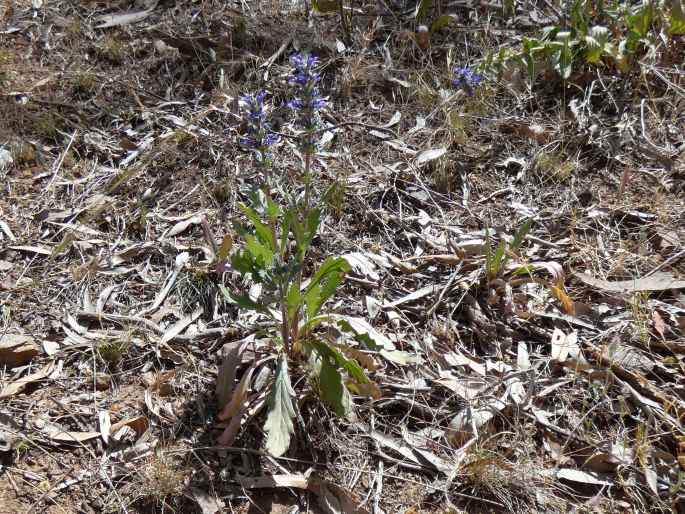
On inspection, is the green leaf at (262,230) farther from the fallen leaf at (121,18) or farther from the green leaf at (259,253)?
the fallen leaf at (121,18)

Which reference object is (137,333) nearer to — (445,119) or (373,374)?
(373,374)

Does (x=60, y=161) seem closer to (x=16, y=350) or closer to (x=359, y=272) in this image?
(x=16, y=350)

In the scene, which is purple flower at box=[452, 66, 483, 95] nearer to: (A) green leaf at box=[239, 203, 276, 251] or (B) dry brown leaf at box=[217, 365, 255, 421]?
(A) green leaf at box=[239, 203, 276, 251]

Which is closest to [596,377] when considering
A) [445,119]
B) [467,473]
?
[467,473]

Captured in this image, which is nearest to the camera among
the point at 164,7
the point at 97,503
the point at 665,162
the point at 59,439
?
the point at 97,503

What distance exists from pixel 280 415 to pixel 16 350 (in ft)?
4.04

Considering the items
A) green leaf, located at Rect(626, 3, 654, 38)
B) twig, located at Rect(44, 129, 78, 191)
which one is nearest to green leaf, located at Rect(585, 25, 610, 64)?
green leaf, located at Rect(626, 3, 654, 38)

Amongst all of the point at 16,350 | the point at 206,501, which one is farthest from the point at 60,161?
the point at 206,501

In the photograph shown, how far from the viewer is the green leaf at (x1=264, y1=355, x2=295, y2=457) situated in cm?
201

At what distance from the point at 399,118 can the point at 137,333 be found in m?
1.98

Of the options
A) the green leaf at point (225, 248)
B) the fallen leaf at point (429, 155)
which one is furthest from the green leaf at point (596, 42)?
the green leaf at point (225, 248)

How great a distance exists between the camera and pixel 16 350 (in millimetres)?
2533

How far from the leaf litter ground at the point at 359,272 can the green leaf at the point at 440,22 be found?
129 millimetres

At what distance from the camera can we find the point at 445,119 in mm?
3564
